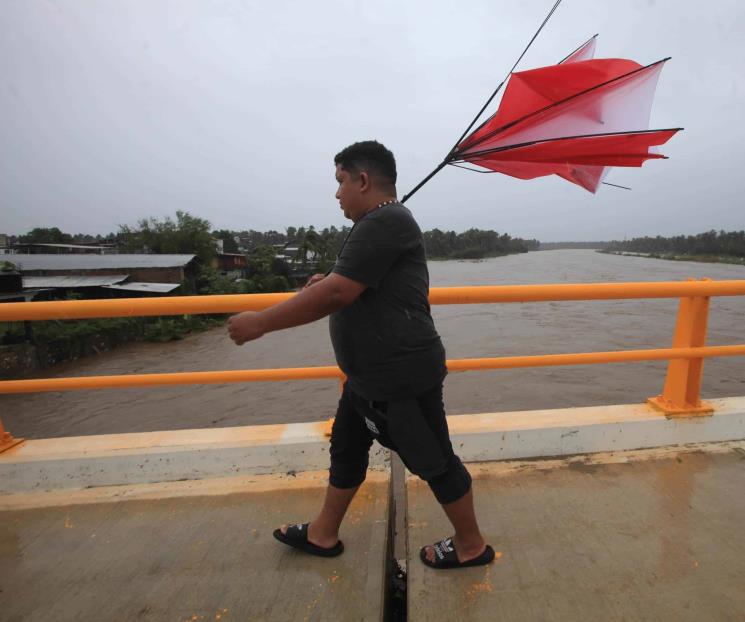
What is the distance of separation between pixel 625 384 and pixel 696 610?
1233 centimetres

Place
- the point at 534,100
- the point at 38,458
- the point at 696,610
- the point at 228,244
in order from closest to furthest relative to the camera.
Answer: the point at 696,610 < the point at 534,100 < the point at 38,458 < the point at 228,244

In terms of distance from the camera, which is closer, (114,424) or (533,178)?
(533,178)

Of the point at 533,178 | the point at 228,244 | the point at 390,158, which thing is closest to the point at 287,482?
the point at 390,158

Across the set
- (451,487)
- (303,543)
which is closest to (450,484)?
(451,487)

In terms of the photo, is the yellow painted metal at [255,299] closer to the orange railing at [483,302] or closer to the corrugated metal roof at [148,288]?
the orange railing at [483,302]

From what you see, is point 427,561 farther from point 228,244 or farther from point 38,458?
point 228,244

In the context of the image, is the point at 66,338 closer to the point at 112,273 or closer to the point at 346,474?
the point at 112,273

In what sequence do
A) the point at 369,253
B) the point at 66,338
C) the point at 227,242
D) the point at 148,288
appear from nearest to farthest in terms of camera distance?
1. the point at 369,253
2. the point at 66,338
3. the point at 148,288
4. the point at 227,242

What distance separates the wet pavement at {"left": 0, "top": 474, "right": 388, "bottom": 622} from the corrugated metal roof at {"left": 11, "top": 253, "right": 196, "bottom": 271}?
26.2m

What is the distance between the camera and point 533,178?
5.27 ft

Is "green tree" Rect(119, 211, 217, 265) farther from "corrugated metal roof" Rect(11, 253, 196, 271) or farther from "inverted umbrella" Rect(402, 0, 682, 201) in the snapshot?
"inverted umbrella" Rect(402, 0, 682, 201)

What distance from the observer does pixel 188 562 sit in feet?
5.22

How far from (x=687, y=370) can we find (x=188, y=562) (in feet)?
7.77

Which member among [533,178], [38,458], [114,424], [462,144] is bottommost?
[114,424]
